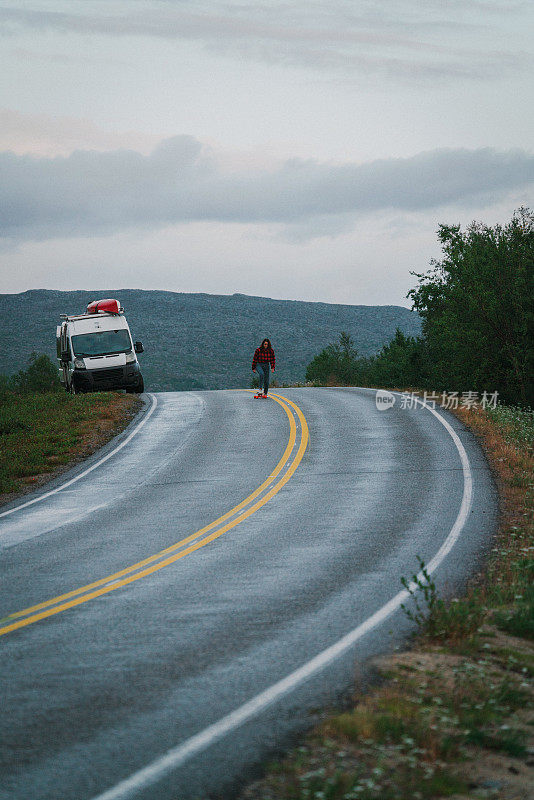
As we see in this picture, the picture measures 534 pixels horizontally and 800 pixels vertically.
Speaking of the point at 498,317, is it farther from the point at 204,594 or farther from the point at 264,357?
the point at 204,594

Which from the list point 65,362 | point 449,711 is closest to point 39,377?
point 65,362

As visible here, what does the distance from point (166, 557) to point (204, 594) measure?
5.93 feet

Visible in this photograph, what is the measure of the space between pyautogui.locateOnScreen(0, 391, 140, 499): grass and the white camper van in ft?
2.86

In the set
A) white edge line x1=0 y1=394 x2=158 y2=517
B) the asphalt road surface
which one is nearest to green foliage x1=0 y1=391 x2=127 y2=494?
white edge line x1=0 y1=394 x2=158 y2=517

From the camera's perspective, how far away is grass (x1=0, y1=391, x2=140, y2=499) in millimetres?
18141

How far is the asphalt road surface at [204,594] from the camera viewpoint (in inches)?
200

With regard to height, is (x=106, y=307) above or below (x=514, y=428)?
above

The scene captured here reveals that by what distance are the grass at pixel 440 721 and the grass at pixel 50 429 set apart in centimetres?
1108

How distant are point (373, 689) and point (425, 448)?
518 inches

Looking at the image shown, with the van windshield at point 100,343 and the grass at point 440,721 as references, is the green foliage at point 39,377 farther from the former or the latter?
the grass at point 440,721

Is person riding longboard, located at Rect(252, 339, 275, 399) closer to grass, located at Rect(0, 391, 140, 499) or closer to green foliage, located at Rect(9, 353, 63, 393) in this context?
grass, located at Rect(0, 391, 140, 499)

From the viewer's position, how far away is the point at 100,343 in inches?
1169

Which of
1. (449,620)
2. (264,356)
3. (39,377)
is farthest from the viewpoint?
(39,377)

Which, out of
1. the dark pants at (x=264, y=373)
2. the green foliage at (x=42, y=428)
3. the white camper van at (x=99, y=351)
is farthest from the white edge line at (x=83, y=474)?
the dark pants at (x=264, y=373)
